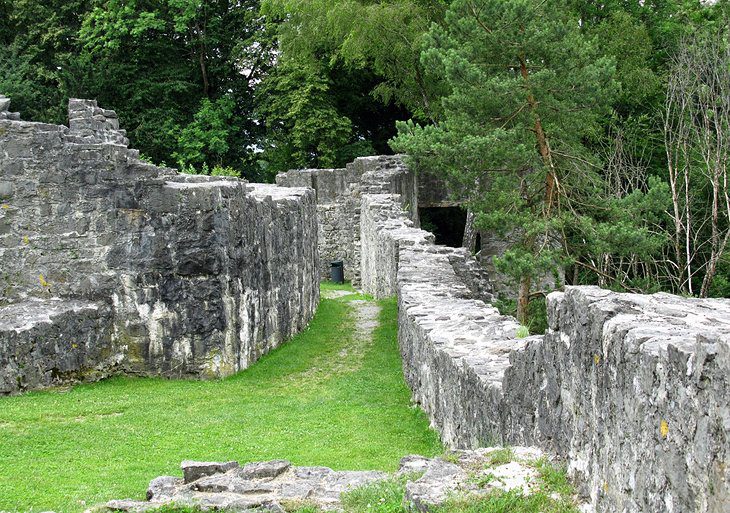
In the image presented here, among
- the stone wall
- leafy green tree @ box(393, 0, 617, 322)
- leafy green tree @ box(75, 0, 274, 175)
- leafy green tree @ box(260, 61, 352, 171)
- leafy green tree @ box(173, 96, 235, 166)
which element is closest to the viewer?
the stone wall

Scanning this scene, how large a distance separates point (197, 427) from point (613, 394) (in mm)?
6305

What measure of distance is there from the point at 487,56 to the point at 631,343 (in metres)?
18.1

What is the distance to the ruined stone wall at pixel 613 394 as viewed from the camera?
3.52 metres

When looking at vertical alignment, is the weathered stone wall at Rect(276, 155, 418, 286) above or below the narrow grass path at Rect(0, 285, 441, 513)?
above

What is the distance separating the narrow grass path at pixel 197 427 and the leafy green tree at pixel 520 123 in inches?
281

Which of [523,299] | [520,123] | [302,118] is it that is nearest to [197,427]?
[523,299]

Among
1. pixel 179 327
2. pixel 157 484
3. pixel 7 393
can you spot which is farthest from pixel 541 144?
pixel 157 484

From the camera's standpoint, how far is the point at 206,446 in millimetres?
9164

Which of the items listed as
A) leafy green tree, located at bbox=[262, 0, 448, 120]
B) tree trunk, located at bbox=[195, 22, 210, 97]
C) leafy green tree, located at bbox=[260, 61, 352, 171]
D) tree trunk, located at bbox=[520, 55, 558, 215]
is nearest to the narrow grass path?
tree trunk, located at bbox=[520, 55, 558, 215]

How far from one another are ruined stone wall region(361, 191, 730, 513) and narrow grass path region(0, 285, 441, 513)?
1.25m

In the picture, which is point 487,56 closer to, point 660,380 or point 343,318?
point 343,318

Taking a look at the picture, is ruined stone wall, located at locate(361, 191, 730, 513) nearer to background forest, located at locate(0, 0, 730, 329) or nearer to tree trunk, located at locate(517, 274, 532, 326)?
tree trunk, located at locate(517, 274, 532, 326)

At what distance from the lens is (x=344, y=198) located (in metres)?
28.9

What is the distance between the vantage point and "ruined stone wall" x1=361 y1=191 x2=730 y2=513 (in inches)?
138
